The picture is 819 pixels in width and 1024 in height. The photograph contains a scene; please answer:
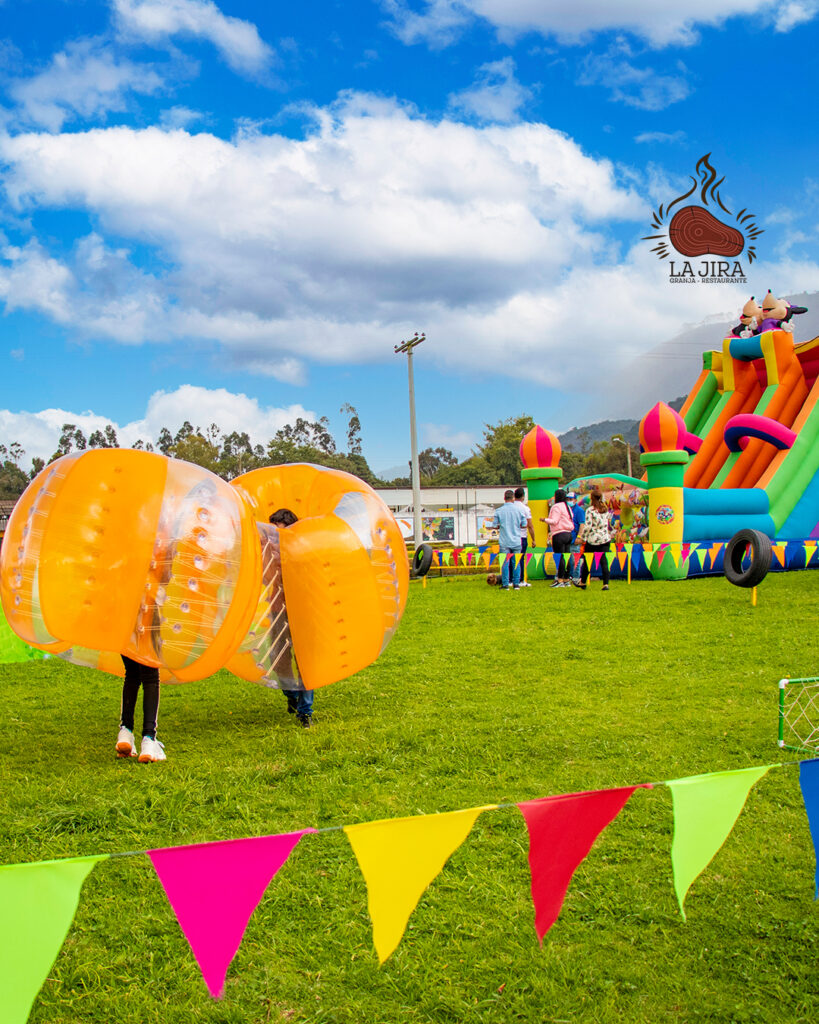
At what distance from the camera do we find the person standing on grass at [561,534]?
14.8 meters

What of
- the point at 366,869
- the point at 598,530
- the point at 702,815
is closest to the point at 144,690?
the point at 366,869

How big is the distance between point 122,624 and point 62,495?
0.76 metres

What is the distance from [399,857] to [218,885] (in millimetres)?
508

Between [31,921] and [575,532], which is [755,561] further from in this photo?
[31,921]

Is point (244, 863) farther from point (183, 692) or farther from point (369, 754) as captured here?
point (183, 692)

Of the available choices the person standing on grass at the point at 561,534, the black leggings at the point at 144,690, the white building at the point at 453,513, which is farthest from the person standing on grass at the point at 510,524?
the white building at the point at 453,513

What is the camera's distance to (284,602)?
18.3ft

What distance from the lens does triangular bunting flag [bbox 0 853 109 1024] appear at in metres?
2.06

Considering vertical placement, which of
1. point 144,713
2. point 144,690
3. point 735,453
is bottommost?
point 144,713

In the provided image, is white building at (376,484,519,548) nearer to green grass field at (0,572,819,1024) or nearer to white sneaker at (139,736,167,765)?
green grass field at (0,572,819,1024)

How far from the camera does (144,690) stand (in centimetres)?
525

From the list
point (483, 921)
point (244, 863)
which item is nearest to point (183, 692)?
point (483, 921)

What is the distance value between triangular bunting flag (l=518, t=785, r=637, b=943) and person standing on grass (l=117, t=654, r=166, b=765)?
3.17 metres

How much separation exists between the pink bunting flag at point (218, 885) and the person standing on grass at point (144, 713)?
291cm
